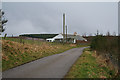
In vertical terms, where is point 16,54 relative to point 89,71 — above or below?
Answer: above

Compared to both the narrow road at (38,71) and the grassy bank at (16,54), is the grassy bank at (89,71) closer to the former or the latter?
the narrow road at (38,71)

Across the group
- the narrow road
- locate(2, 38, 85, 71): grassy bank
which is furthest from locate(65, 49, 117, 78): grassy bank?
locate(2, 38, 85, 71): grassy bank

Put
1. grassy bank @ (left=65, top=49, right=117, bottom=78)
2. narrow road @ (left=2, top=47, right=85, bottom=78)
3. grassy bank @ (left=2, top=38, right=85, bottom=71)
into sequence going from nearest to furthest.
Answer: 1. narrow road @ (left=2, top=47, right=85, bottom=78)
2. grassy bank @ (left=65, top=49, right=117, bottom=78)
3. grassy bank @ (left=2, top=38, right=85, bottom=71)

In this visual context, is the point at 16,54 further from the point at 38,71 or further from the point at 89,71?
the point at 89,71

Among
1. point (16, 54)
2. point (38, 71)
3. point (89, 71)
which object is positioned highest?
point (16, 54)

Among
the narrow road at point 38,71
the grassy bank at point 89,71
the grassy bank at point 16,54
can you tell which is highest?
the grassy bank at point 16,54

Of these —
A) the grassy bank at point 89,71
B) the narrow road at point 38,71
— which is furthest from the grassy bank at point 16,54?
the grassy bank at point 89,71

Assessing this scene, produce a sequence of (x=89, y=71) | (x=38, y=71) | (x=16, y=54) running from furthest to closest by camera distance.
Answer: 1. (x=16, y=54)
2. (x=89, y=71)
3. (x=38, y=71)

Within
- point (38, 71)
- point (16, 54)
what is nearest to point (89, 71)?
point (38, 71)

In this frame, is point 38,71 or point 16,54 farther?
point 16,54

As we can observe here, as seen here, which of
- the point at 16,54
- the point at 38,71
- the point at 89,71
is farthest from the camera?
the point at 16,54

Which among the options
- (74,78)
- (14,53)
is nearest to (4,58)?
(14,53)

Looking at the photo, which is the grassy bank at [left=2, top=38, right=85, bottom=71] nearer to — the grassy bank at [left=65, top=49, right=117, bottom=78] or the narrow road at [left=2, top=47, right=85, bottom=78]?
the narrow road at [left=2, top=47, right=85, bottom=78]

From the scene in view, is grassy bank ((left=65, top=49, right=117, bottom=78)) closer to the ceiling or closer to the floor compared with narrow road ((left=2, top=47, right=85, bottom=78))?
closer to the floor
